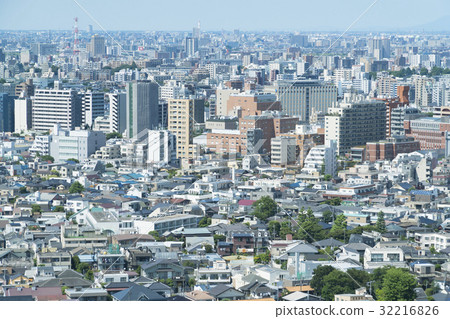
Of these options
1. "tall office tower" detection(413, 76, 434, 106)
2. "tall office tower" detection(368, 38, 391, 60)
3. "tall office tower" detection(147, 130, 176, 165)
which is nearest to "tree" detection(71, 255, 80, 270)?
"tall office tower" detection(368, 38, 391, 60)

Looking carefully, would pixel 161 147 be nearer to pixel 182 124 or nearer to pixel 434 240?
pixel 182 124

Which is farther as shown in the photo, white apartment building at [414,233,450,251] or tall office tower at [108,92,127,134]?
tall office tower at [108,92,127,134]

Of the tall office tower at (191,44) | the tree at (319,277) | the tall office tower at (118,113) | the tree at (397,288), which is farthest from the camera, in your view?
the tall office tower at (118,113)

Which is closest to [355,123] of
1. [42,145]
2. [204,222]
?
[42,145]

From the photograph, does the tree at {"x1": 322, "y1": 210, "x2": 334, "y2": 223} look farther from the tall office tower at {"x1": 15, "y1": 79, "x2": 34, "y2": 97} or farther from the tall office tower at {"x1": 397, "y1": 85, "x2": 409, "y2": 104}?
the tall office tower at {"x1": 15, "y1": 79, "x2": 34, "y2": 97}

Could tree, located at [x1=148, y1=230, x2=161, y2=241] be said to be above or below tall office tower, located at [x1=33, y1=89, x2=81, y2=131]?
below

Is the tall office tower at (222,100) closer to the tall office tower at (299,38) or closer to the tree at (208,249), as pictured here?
the tree at (208,249)

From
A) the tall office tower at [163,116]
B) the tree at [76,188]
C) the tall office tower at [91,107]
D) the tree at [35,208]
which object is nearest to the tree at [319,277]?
the tree at [35,208]
